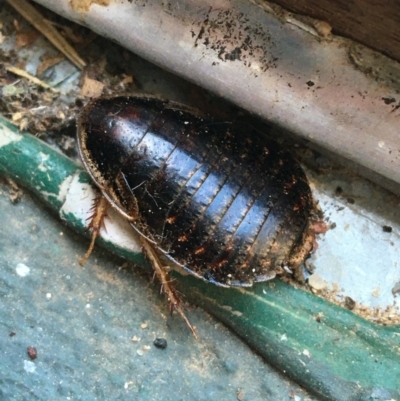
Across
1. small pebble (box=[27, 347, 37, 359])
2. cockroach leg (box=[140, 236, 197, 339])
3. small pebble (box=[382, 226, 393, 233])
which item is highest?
small pebble (box=[382, 226, 393, 233])

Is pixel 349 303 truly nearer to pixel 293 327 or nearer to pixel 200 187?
pixel 293 327

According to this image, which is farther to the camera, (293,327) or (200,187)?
(293,327)

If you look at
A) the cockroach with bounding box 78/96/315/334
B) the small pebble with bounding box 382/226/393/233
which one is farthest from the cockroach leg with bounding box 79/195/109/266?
the small pebble with bounding box 382/226/393/233

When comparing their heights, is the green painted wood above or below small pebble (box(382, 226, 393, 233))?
below

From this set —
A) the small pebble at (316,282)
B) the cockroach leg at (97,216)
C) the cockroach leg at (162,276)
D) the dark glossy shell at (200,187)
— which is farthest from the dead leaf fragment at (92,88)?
the small pebble at (316,282)

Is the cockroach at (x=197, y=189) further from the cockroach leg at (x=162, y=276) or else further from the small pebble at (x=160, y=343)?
the small pebble at (x=160, y=343)

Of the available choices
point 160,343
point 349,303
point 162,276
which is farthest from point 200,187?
point 349,303

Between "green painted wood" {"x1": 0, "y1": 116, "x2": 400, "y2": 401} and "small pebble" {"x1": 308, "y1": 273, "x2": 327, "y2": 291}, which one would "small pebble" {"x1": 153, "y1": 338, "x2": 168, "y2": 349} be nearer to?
"green painted wood" {"x1": 0, "y1": 116, "x2": 400, "y2": 401}
